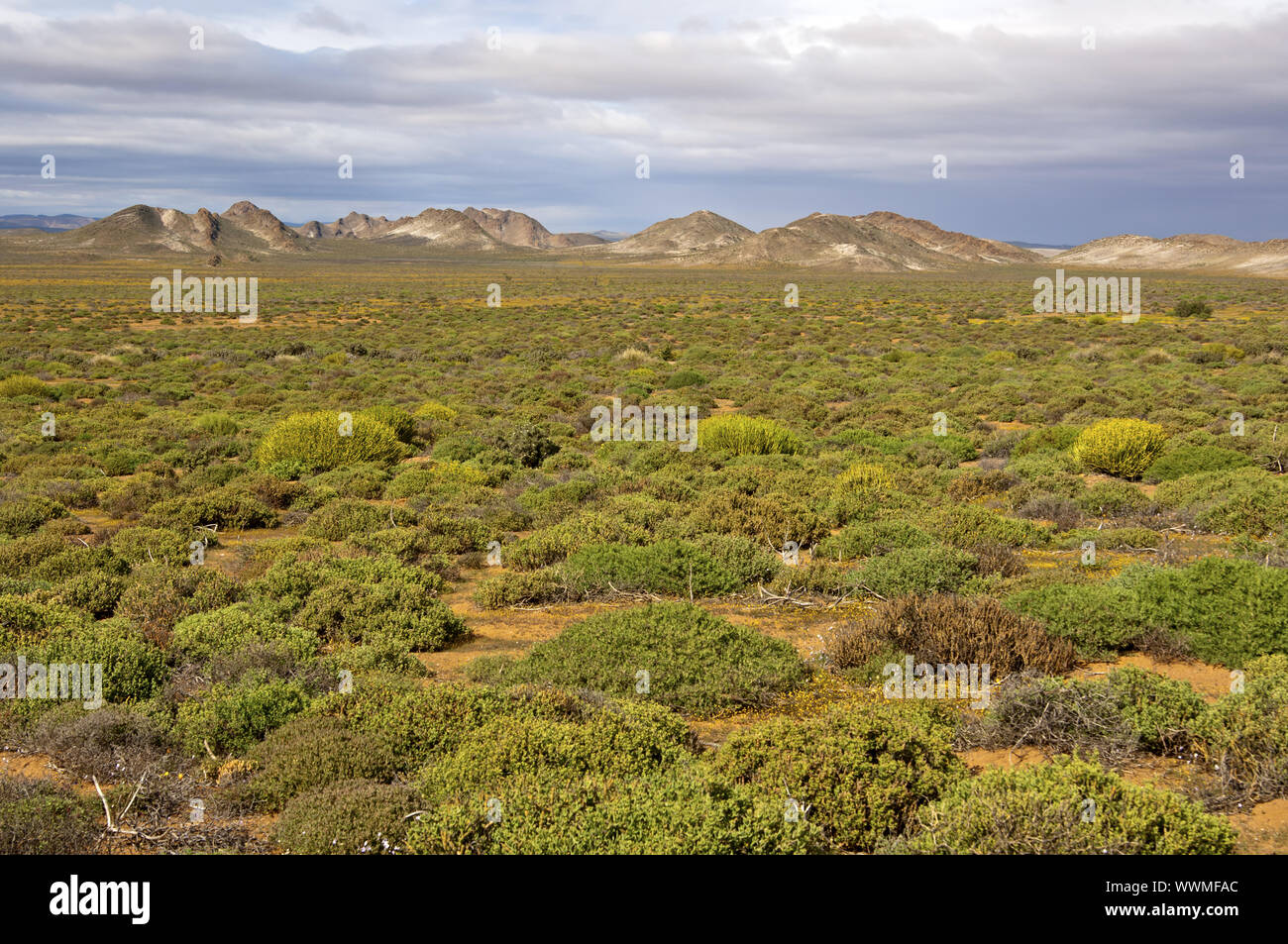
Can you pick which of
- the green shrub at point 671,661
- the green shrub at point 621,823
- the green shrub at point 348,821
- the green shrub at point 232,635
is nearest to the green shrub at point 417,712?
the green shrub at point 348,821

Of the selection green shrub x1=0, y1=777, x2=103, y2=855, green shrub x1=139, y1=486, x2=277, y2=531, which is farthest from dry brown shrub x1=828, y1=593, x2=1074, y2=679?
green shrub x1=139, y1=486, x2=277, y2=531

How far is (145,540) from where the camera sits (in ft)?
28.4

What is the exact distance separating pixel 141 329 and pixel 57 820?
4227 cm

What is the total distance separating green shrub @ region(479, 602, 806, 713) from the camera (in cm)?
538

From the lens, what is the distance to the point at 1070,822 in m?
3.49

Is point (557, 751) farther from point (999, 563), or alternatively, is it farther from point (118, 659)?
point (999, 563)

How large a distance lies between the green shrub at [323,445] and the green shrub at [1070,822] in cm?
1145

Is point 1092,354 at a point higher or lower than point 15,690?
higher

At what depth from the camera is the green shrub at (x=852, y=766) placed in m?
3.88

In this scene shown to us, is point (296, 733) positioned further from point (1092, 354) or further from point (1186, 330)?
point (1186, 330)

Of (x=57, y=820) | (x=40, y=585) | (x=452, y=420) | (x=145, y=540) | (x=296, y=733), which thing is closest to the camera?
(x=57, y=820)

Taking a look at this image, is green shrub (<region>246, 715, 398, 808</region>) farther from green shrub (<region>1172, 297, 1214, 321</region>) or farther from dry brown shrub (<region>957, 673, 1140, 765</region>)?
green shrub (<region>1172, 297, 1214, 321</region>)

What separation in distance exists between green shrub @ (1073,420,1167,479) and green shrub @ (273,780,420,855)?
11507 millimetres
